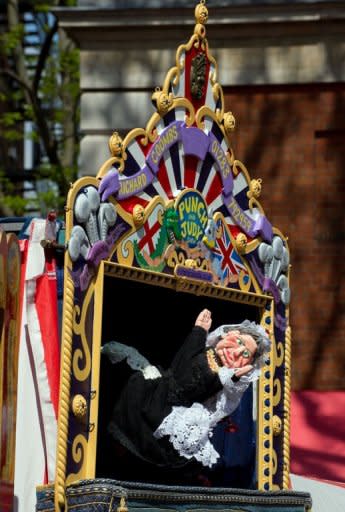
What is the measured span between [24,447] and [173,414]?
0.67 metres

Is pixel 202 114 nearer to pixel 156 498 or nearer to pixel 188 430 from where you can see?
pixel 188 430

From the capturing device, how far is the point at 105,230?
6066mm

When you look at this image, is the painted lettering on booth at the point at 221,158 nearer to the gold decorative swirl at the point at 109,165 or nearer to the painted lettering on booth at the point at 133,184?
the painted lettering on booth at the point at 133,184

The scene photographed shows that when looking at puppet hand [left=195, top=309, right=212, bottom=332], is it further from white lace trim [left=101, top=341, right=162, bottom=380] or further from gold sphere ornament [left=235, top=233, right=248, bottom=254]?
gold sphere ornament [left=235, top=233, right=248, bottom=254]

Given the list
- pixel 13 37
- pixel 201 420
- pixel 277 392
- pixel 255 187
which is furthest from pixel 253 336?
pixel 13 37

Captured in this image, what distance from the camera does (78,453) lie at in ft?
19.3

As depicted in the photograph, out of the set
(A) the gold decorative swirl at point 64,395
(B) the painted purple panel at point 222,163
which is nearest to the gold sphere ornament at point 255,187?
(B) the painted purple panel at point 222,163

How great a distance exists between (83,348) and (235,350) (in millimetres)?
731

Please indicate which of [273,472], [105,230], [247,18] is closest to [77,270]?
[105,230]

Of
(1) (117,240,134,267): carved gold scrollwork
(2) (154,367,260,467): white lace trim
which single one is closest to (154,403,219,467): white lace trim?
(2) (154,367,260,467): white lace trim

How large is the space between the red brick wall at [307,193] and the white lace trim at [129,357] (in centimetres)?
426

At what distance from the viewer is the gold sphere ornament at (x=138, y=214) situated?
628 cm

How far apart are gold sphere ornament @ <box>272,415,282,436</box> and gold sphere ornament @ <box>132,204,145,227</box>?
1.52 metres

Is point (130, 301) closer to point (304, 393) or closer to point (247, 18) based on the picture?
point (304, 393)
